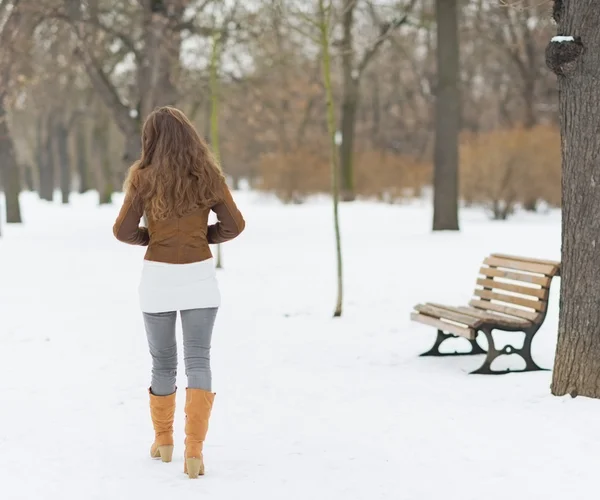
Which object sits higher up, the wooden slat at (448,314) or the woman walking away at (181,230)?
the woman walking away at (181,230)

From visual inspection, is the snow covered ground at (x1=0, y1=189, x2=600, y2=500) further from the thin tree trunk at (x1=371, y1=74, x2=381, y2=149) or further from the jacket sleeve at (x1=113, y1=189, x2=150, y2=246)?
the thin tree trunk at (x1=371, y1=74, x2=381, y2=149)

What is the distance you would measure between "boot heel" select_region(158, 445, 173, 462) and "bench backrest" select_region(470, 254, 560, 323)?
295 cm

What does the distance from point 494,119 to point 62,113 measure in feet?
63.3

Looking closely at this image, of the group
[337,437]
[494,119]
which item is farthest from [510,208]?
[494,119]

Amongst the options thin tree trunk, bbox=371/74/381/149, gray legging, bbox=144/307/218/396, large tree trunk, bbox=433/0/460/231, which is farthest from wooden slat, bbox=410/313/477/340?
thin tree trunk, bbox=371/74/381/149

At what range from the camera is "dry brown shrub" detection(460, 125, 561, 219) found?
64.3 feet

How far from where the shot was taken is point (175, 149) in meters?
3.86

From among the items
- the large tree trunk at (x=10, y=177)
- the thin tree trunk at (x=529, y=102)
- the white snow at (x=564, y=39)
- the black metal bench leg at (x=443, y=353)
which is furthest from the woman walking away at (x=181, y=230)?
the thin tree trunk at (x=529, y=102)

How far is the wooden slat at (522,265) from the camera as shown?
608cm

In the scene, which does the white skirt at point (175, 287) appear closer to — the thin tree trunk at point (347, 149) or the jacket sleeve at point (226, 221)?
the jacket sleeve at point (226, 221)

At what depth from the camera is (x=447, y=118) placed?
15898 mm

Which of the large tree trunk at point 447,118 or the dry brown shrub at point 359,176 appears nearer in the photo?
the large tree trunk at point 447,118

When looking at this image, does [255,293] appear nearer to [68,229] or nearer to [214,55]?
[214,55]

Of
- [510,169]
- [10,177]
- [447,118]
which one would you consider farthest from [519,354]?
[10,177]
